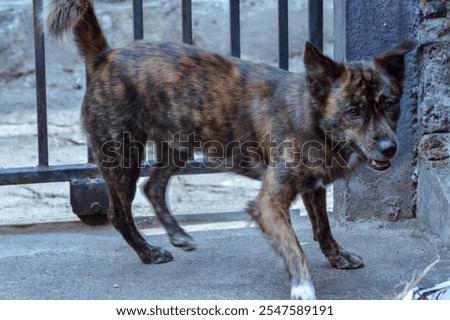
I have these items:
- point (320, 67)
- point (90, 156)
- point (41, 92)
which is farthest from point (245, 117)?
point (41, 92)

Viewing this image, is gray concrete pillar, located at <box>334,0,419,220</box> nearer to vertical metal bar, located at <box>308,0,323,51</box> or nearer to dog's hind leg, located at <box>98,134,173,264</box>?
vertical metal bar, located at <box>308,0,323,51</box>

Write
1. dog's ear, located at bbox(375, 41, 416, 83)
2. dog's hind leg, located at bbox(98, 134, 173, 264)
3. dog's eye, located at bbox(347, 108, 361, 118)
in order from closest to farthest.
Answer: dog's eye, located at bbox(347, 108, 361, 118) → dog's ear, located at bbox(375, 41, 416, 83) → dog's hind leg, located at bbox(98, 134, 173, 264)

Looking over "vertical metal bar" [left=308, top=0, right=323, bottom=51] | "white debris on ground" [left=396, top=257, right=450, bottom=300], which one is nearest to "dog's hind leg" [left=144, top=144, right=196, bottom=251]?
"vertical metal bar" [left=308, top=0, right=323, bottom=51]

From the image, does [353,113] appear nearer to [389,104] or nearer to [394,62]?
[389,104]

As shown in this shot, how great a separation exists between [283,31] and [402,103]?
795 millimetres

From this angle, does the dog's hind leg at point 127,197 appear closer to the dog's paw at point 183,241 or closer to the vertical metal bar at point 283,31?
the dog's paw at point 183,241

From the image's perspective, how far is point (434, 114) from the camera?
479 cm

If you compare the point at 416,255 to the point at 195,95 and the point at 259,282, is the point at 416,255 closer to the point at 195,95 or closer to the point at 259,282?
the point at 259,282

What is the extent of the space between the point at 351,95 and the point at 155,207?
1386 mm

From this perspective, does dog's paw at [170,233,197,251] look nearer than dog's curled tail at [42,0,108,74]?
No

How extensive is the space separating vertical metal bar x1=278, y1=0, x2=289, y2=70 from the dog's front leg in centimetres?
132

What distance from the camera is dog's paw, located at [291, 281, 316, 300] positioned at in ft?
12.2

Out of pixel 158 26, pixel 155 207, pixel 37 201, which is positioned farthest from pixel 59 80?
pixel 155 207

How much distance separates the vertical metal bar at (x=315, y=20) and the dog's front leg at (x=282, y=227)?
55.2 inches
